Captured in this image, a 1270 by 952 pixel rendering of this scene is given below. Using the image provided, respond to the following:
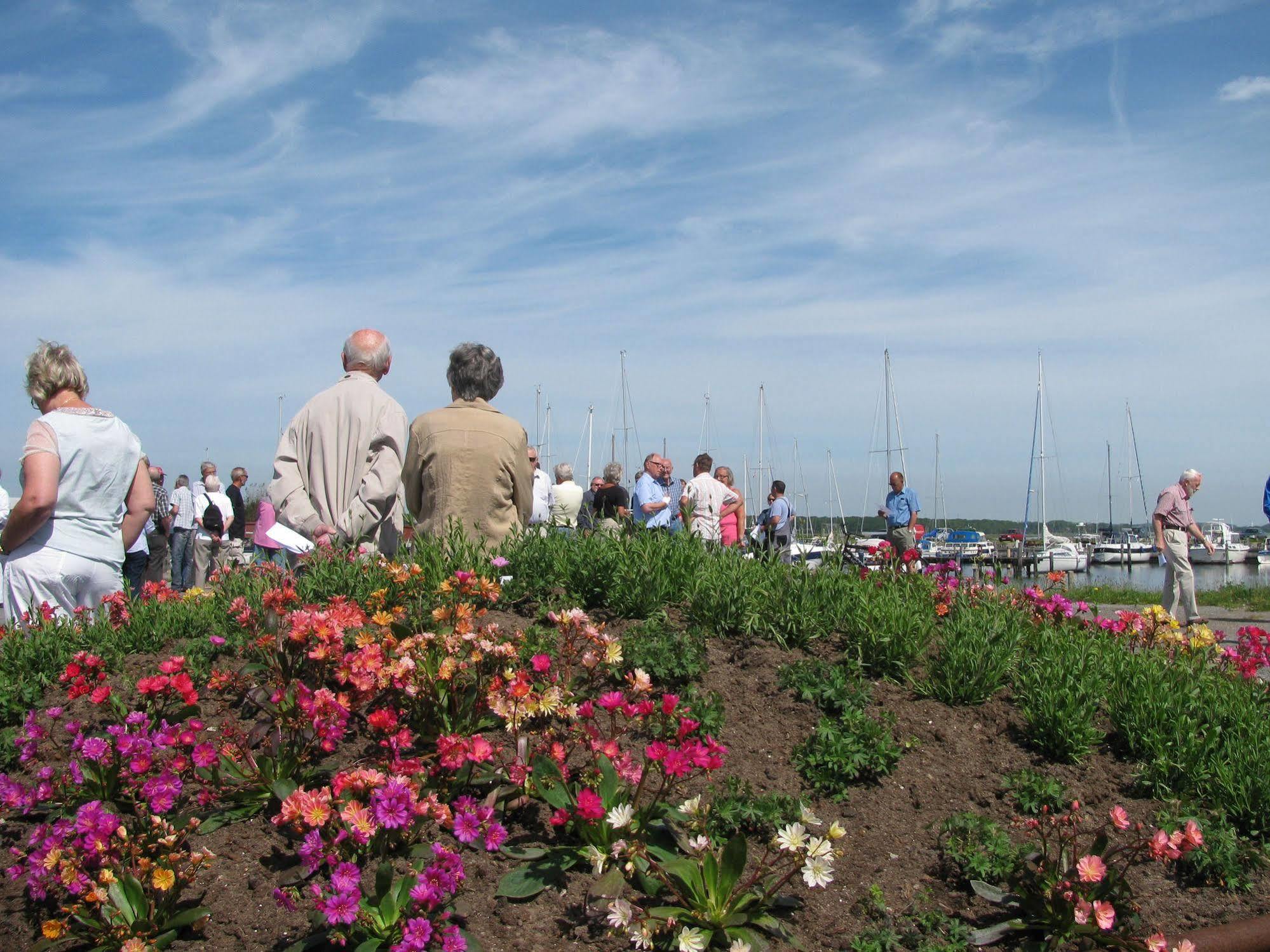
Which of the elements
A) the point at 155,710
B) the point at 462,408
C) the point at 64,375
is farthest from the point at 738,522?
the point at 155,710

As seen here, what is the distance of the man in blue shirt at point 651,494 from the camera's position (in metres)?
10.6

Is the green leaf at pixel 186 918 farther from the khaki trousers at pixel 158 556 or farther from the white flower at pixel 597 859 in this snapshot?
the khaki trousers at pixel 158 556

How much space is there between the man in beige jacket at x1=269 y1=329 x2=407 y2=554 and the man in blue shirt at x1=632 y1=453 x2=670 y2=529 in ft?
16.8

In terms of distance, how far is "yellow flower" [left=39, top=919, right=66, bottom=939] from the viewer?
2.61 m

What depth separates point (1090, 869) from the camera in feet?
9.10

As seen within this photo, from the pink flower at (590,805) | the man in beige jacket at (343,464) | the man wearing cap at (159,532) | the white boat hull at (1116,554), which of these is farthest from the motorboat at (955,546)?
the white boat hull at (1116,554)

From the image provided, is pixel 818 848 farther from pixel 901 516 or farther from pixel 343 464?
pixel 901 516


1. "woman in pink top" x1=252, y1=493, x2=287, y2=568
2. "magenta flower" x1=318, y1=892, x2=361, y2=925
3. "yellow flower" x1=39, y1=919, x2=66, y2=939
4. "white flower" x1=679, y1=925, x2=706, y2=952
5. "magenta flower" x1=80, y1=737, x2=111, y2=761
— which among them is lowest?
"white flower" x1=679, y1=925, x2=706, y2=952

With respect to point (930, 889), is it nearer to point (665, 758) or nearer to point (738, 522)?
point (665, 758)

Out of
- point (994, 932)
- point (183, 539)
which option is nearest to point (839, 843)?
point (994, 932)

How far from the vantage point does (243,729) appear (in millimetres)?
3545

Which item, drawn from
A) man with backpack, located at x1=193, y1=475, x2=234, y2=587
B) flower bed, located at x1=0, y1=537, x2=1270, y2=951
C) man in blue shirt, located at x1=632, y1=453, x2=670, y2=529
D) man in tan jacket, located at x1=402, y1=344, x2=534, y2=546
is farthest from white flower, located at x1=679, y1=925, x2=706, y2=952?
man with backpack, located at x1=193, y1=475, x2=234, y2=587

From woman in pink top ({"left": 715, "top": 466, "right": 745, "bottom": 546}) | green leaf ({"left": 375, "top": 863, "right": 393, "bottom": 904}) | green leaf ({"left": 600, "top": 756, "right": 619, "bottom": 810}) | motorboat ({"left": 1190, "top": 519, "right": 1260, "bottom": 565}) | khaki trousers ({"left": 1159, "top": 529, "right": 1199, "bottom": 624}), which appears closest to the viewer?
green leaf ({"left": 375, "top": 863, "right": 393, "bottom": 904})

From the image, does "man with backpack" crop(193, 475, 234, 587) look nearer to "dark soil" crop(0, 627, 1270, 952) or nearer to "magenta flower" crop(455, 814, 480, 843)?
"dark soil" crop(0, 627, 1270, 952)
